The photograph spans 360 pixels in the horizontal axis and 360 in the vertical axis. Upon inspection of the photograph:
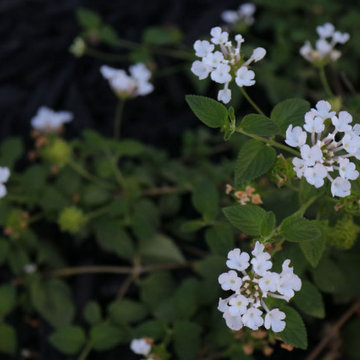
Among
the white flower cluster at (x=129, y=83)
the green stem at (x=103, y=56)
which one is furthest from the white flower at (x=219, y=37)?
the green stem at (x=103, y=56)

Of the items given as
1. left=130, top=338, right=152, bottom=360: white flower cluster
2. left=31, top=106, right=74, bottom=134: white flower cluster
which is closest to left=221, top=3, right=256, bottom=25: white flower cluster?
left=31, top=106, right=74, bottom=134: white flower cluster

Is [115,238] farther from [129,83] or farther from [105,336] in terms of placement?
[129,83]

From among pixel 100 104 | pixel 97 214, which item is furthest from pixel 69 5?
pixel 97 214

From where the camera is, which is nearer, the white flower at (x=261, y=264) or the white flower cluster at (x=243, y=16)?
the white flower at (x=261, y=264)

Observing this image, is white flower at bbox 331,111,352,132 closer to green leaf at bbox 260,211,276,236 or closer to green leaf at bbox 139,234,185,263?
green leaf at bbox 260,211,276,236

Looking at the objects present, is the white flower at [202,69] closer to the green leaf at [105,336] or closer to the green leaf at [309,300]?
the green leaf at [309,300]

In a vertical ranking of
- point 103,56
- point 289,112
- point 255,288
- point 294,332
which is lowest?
point 103,56

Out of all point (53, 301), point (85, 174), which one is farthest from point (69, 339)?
point (85, 174)
